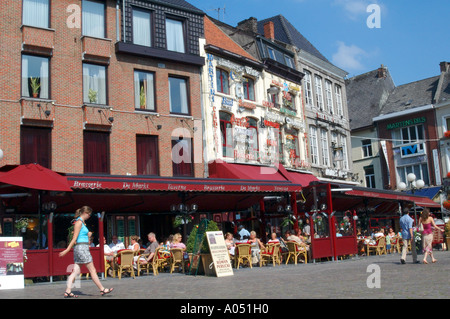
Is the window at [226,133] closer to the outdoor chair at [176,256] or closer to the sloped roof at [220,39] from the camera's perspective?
the sloped roof at [220,39]

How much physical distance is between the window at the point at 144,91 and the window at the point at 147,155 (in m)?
1.28

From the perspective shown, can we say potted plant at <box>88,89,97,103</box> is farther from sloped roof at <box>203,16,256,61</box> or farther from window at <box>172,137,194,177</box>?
sloped roof at <box>203,16,256,61</box>

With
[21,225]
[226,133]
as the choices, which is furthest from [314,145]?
[21,225]

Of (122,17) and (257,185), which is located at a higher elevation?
(122,17)

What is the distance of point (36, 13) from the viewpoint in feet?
63.7

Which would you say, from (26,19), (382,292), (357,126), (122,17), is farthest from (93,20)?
(357,126)

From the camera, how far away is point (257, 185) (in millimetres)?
19172

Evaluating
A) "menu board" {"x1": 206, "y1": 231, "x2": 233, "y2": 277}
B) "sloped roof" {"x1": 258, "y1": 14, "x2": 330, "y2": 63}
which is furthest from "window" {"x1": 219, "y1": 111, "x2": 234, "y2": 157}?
"menu board" {"x1": 206, "y1": 231, "x2": 233, "y2": 277}

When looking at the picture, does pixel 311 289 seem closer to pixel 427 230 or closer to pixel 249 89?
pixel 427 230

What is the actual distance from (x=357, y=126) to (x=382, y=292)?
1437 inches

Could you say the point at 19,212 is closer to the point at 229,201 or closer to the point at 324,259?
the point at 229,201

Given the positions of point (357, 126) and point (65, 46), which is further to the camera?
point (357, 126)
